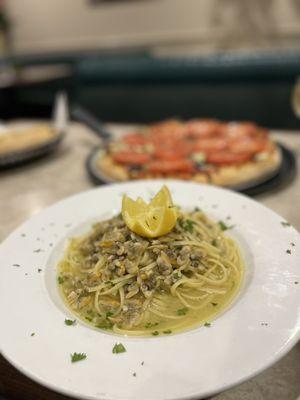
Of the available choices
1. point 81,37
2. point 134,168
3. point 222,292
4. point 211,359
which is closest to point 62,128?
point 134,168

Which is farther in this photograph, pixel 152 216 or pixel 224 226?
pixel 224 226

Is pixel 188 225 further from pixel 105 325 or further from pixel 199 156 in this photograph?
pixel 199 156

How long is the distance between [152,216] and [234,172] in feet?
2.73

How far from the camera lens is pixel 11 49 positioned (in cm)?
858

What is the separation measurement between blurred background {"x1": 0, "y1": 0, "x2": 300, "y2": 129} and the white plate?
297 cm

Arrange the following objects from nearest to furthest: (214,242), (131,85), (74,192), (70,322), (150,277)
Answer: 1. (70,322)
2. (150,277)
3. (214,242)
4. (74,192)
5. (131,85)

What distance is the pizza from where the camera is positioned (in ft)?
6.58

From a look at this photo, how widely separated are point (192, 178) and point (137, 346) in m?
1.23

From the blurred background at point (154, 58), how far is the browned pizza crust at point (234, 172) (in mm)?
2034

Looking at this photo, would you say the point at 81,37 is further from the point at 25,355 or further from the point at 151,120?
the point at 25,355

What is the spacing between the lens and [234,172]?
200 cm

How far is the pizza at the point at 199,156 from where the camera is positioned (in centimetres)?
201

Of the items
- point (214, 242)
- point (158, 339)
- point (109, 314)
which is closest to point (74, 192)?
point (214, 242)

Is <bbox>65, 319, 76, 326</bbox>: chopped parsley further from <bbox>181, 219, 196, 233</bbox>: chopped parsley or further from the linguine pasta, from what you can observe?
<bbox>181, 219, 196, 233</bbox>: chopped parsley
